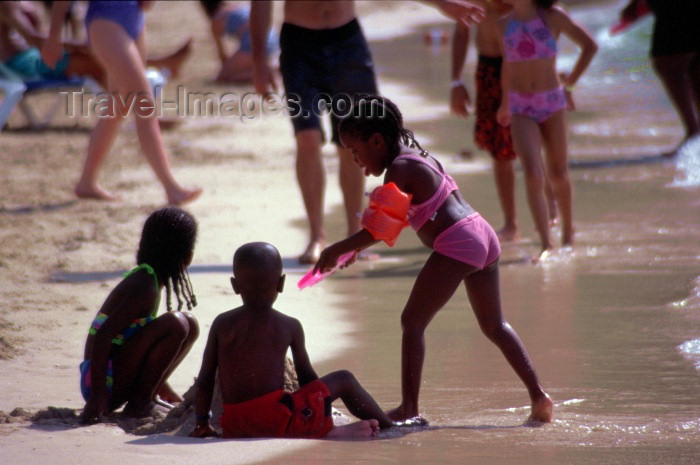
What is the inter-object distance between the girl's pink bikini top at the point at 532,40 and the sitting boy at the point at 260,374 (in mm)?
3209

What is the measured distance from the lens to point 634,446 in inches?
137

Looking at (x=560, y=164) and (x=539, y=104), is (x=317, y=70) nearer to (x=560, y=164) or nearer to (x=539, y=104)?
(x=539, y=104)

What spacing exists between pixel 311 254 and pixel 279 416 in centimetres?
272

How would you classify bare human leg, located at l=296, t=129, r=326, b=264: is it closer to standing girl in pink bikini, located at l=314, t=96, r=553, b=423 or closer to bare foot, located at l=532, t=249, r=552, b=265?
bare foot, located at l=532, t=249, r=552, b=265

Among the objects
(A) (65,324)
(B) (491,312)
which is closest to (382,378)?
(B) (491,312)

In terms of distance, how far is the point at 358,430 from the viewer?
3.70 meters

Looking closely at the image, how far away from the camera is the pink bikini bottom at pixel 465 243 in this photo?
12.7 ft

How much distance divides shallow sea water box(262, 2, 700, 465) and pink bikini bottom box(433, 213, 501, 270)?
563mm

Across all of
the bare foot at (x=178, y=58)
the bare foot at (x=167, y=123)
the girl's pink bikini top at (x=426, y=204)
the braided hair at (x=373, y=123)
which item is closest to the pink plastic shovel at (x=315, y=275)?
the girl's pink bikini top at (x=426, y=204)

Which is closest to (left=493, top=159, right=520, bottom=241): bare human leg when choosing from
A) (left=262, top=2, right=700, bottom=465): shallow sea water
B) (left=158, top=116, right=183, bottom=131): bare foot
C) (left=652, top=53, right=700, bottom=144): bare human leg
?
(left=262, top=2, right=700, bottom=465): shallow sea water

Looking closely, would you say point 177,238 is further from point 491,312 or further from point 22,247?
point 22,247

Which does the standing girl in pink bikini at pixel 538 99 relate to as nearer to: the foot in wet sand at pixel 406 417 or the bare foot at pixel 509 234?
the bare foot at pixel 509 234

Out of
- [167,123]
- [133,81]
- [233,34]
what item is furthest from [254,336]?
[233,34]

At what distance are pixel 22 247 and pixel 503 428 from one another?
3822 mm
